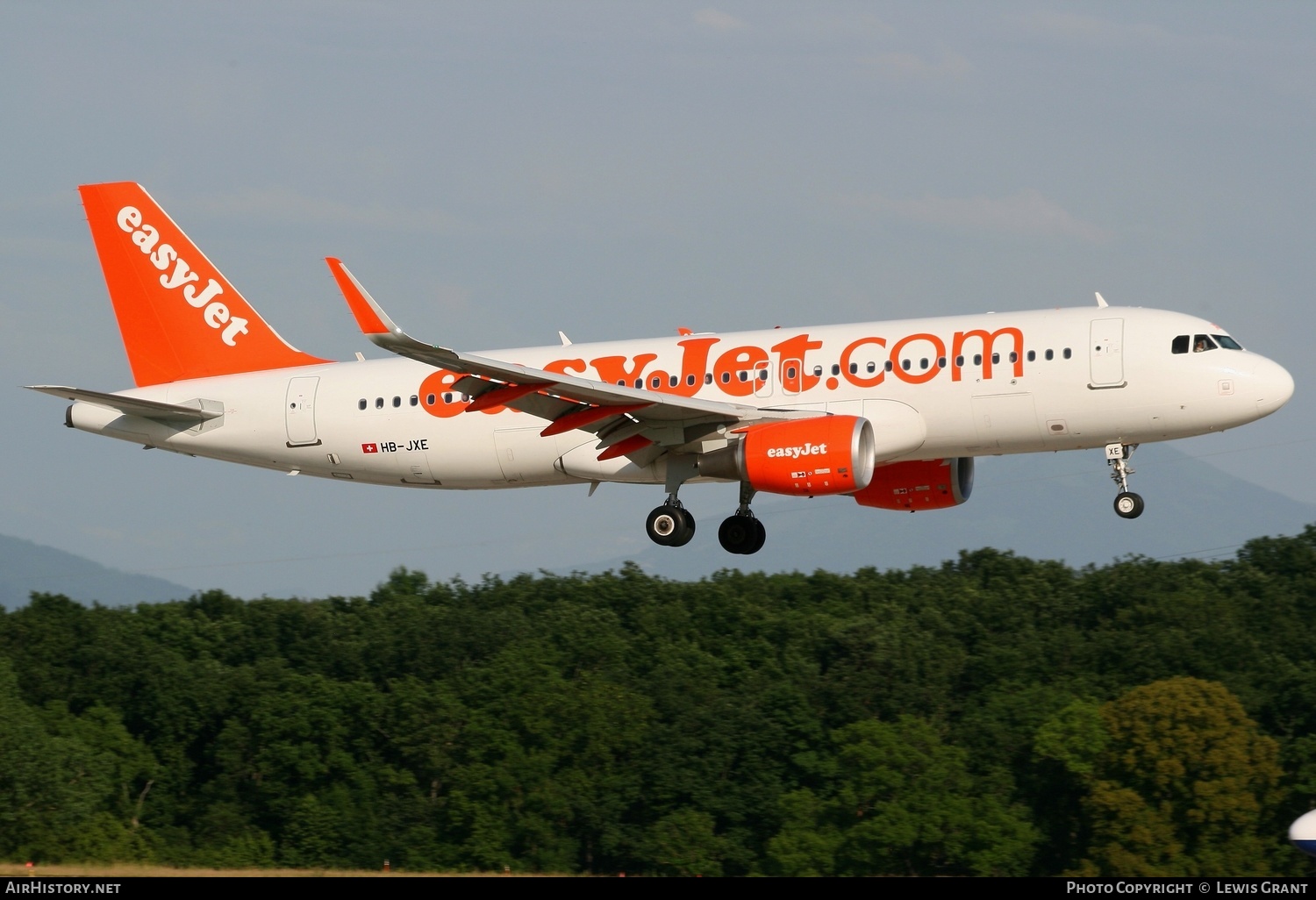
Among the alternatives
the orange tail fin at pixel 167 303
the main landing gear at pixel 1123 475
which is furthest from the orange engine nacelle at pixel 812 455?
the orange tail fin at pixel 167 303

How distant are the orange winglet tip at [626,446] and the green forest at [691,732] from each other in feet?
164

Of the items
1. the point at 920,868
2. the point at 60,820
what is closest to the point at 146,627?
the point at 60,820

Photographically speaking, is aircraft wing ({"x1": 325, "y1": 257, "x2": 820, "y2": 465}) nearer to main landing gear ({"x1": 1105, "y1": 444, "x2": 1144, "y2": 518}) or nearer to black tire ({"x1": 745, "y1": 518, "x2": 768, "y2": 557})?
black tire ({"x1": 745, "y1": 518, "x2": 768, "y2": 557})

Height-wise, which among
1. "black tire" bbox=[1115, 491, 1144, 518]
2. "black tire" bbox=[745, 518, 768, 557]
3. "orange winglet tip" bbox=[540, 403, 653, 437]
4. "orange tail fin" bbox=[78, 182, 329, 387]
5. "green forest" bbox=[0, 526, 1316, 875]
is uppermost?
"orange tail fin" bbox=[78, 182, 329, 387]

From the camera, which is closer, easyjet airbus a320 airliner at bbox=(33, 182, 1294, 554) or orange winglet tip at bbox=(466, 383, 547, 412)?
orange winglet tip at bbox=(466, 383, 547, 412)

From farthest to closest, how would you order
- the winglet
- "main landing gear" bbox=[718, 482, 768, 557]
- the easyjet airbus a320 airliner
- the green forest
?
1. the green forest
2. "main landing gear" bbox=[718, 482, 768, 557]
3. the easyjet airbus a320 airliner
4. the winglet

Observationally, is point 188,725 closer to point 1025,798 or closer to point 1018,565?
point 1025,798

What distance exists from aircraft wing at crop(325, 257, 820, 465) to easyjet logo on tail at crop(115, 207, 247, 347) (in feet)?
30.8

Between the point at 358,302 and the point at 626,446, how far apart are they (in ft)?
24.7

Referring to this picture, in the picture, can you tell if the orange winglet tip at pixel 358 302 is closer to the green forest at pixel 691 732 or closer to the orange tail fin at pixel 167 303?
the orange tail fin at pixel 167 303

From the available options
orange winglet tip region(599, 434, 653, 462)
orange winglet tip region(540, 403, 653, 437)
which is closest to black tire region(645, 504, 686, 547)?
orange winglet tip region(599, 434, 653, 462)

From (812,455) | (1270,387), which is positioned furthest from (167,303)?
(1270,387)

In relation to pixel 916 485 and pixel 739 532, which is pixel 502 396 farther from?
pixel 916 485

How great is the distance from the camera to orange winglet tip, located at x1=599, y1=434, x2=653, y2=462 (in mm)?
36156
